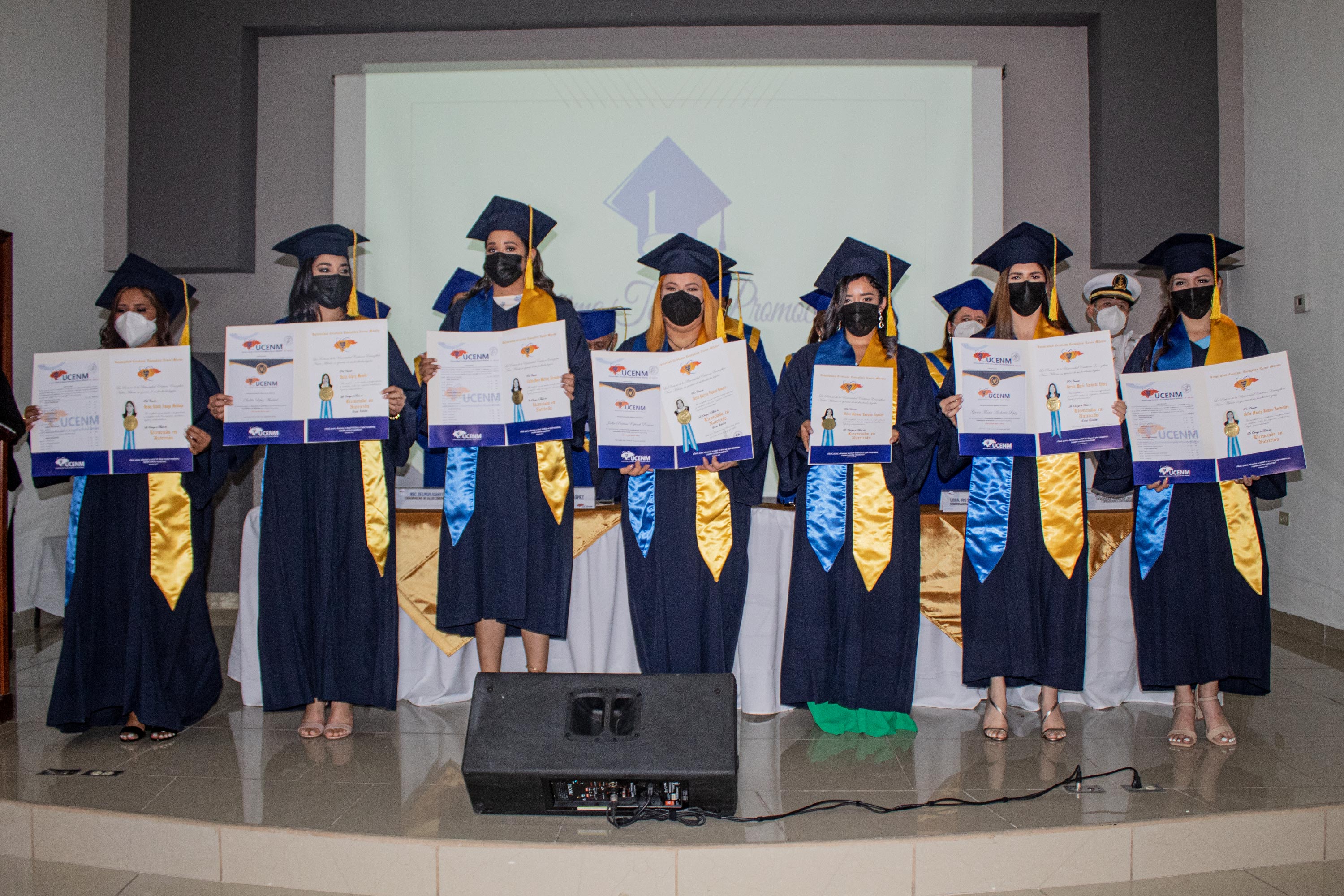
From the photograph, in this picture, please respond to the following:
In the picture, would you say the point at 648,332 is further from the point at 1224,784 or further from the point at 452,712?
the point at 1224,784

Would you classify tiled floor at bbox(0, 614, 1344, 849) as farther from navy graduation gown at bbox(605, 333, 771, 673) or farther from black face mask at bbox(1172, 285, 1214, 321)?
black face mask at bbox(1172, 285, 1214, 321)

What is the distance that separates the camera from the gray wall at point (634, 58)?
17.3ft

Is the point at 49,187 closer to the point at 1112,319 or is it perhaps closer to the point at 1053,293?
the point at 1053,293

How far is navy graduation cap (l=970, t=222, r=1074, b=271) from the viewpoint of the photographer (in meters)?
3.23

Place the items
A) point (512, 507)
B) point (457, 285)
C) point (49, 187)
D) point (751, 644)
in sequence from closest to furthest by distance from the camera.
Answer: point (512, 507), point (751, 644), point (457, 285), point (49, 187)

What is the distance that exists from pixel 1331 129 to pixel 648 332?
396cm

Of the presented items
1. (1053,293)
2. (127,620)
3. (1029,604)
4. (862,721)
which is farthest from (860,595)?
(127,620)

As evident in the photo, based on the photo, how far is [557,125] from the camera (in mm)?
5156

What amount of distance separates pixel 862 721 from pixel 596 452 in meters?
1.44

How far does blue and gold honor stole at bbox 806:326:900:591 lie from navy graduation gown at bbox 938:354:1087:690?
1.17 ft

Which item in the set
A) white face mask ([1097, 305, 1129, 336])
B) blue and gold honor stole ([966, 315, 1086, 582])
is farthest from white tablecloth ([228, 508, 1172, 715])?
white face mask ([1097, 305, 1129, 336])

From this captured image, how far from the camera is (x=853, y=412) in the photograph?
3.19 metres

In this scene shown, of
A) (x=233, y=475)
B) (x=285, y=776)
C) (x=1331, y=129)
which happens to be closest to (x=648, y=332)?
(x=285, y=776)

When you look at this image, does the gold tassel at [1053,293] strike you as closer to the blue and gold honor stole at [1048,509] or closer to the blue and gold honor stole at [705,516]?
the blue and gold honor stole at [1048,509]
